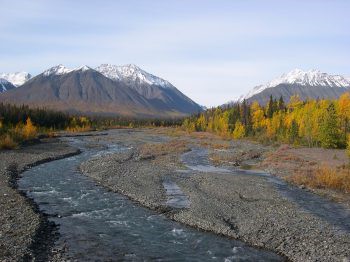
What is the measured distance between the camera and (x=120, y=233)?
27672mm

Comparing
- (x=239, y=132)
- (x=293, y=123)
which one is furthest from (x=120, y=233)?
(x=239, y=132)

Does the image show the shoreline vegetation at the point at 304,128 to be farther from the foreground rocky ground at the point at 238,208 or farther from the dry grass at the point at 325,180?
the foreground rocky ground at the point at 238,208

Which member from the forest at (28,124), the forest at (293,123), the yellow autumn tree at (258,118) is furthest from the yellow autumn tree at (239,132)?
the forest at (28,124)

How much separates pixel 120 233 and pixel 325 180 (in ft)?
98.0

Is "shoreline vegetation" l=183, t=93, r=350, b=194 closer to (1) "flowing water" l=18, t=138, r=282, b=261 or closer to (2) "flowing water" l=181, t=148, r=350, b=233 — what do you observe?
(2) "flowing water" l=181, t=148, r=350, b=233

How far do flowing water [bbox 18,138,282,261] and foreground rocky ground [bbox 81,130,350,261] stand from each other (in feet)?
4.76

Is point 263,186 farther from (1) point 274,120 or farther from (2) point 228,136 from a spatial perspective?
(2) point 228,136

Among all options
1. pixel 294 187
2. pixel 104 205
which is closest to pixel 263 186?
pixel 294 187

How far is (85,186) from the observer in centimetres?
4344

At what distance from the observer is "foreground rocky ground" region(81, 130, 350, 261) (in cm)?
2572

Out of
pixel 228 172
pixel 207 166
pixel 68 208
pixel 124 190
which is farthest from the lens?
pixel 207 166

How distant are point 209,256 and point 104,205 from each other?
47.6 feet

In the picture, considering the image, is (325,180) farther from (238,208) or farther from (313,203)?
(238,208)

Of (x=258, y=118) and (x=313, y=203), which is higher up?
(x=258, y=118)
